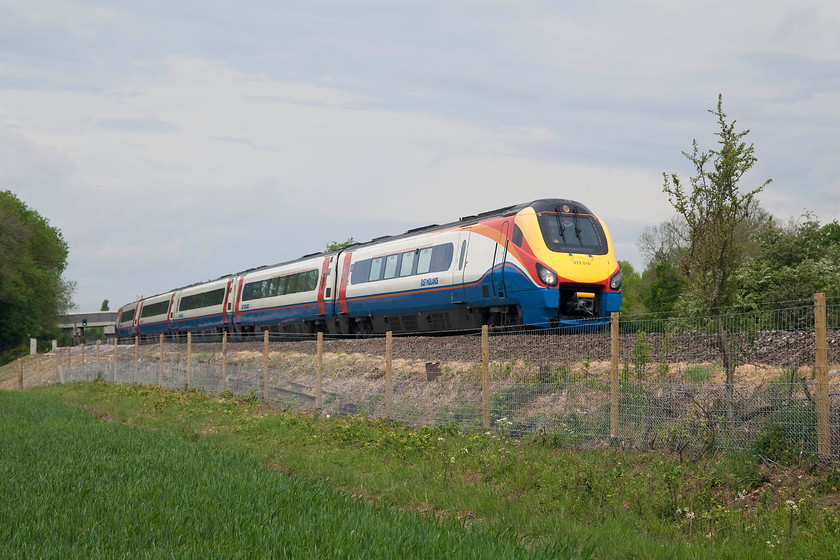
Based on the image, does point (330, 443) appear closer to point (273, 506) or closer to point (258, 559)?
point (273, 506)

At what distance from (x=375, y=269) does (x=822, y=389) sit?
57.8 ft

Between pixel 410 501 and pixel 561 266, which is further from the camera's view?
pixel 561 266

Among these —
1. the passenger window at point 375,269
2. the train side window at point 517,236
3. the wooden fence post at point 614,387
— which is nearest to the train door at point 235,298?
the passenger window at point 375,269

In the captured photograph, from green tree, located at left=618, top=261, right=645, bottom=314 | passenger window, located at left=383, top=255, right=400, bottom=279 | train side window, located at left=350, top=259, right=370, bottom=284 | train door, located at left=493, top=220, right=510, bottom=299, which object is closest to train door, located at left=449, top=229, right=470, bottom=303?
train door, located at left=493, top=220, right=510, bottom=299

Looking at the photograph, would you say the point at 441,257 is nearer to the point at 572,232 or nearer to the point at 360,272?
the point at 572,232

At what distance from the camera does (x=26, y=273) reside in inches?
2921

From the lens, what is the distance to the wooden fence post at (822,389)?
8.27 meters

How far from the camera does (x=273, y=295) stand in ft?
109

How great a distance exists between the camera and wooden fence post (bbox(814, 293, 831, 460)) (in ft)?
27.1

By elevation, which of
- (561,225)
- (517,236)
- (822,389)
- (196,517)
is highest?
(561,225)

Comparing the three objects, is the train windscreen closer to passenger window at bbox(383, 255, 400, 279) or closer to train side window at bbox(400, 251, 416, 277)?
train side window at bbox(400, 251, 416, 277)

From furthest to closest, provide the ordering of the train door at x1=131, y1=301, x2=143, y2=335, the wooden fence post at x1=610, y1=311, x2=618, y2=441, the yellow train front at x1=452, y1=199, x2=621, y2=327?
1. the train door at x1=131, y1=301, x2=143, y2=335
2. the yellow train front at x1=452, y1=199, x2=621, y2=327
3. the wooden fence post at x1=610, y1=311, x2=618, y2=441

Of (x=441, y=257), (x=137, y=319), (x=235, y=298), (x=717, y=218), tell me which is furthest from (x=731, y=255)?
(x=137, y=319)

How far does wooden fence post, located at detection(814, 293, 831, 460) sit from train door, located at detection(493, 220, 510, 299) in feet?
36.5
